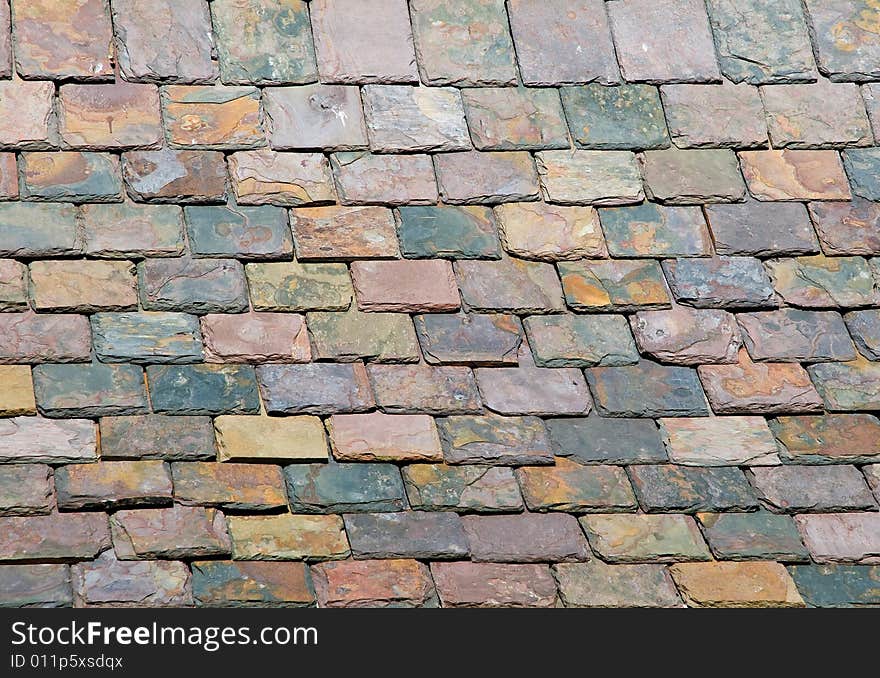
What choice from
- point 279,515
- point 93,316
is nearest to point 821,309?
A: point 279,515

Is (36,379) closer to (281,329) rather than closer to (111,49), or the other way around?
(281,329)

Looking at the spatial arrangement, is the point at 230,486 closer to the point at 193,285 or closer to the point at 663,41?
the point at 193,285

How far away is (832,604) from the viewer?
426 centimetres

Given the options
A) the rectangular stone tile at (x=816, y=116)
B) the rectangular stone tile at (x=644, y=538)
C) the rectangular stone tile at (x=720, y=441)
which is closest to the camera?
the rectangular stone tile at (x=644, y=538)

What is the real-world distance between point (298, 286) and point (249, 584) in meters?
0.95

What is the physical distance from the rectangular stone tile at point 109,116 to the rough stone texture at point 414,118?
666 mm

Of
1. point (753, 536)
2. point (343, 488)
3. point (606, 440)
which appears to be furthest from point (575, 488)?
point (343, 488)

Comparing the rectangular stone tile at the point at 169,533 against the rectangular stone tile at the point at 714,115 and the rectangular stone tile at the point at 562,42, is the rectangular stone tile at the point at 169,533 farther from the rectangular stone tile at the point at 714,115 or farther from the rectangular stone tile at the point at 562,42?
the rectangular stone tile at the point at 714,115

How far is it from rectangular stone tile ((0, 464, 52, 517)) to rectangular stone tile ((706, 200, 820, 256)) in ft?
7.00

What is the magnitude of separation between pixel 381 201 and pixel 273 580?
50.1 inches

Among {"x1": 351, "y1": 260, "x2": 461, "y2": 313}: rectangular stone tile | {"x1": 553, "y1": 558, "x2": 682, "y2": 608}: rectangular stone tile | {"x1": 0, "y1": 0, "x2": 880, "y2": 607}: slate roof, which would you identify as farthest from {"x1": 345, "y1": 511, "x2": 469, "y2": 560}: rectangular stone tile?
{"x1": 351, "y1": 260, "x2": 461, "y2": 313}: rectangular stone tile

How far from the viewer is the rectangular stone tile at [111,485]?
4.14 meters

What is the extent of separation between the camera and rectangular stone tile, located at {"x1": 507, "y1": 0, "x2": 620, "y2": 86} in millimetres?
5016

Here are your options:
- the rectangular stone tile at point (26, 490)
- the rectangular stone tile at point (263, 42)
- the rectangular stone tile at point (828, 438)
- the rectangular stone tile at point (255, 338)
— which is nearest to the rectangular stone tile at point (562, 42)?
the rectangular stone tile at point (263, 42)
